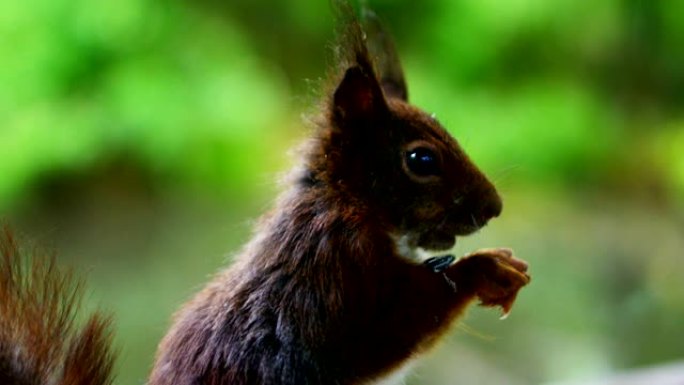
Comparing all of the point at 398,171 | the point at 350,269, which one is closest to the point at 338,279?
the point at 350,269

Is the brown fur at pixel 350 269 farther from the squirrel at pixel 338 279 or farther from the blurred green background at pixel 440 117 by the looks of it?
the blurred green background at pixel 440 117

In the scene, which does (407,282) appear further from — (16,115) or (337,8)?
(16,115)

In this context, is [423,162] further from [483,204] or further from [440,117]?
[440,117]

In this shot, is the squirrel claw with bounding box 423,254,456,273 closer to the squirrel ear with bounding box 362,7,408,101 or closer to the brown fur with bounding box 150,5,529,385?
the brown fur with bounding box 150,5,529,385

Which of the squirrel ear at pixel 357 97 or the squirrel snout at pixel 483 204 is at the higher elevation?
the squirrel ear at pixel 357 97

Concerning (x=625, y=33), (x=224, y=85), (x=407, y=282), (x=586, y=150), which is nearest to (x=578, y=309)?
(x=586, y=150)

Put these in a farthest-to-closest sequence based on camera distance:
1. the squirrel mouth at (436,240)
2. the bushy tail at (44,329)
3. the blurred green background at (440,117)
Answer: the blurred green background at (440,117) → the squirrel mouth at (436,240) → the bushy tail at (44,329)

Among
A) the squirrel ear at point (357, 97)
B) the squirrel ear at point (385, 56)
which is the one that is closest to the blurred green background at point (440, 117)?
the squirrel ear at point (385, 56)
